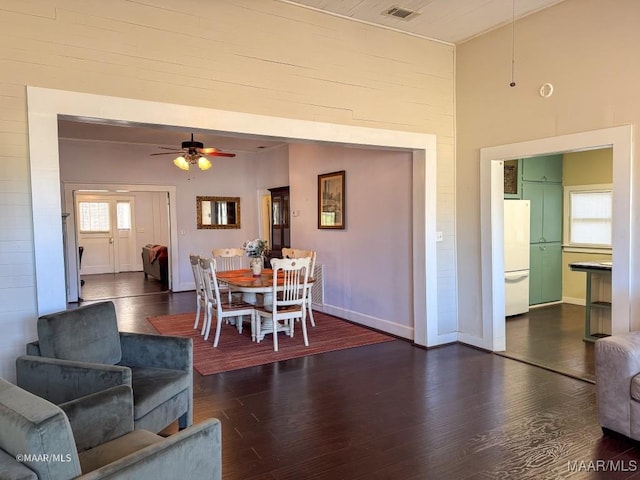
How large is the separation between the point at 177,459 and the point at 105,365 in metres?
0.96

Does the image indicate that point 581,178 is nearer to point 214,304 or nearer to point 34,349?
point 214,304

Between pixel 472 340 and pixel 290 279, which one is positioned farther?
pixel 290 279

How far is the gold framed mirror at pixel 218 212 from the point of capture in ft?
30.8

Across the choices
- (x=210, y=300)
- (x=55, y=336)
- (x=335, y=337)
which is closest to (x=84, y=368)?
(x=55, y=336)

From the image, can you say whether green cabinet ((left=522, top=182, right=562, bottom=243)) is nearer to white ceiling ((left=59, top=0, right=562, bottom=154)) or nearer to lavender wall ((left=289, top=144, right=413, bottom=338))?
lavender wall ((left=289, top=144, right=413, bottom=338))

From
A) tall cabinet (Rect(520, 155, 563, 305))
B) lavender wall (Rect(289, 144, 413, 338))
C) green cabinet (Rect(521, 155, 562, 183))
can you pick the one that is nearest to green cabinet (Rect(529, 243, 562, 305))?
tall cabinet (Rect(520, 155, 563, 305))

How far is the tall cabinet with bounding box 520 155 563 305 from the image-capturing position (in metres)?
6.86

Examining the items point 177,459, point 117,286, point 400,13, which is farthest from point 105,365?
point 117,286

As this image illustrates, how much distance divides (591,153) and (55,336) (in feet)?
24.4

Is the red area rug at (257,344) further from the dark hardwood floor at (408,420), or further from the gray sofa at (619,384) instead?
the gray sofa at (619,384)

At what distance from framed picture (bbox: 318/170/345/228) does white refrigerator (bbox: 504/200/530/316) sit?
2.32 metres

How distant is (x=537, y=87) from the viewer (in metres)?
4.11

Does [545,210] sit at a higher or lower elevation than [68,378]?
higher

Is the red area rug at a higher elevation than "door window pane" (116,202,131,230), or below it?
below
